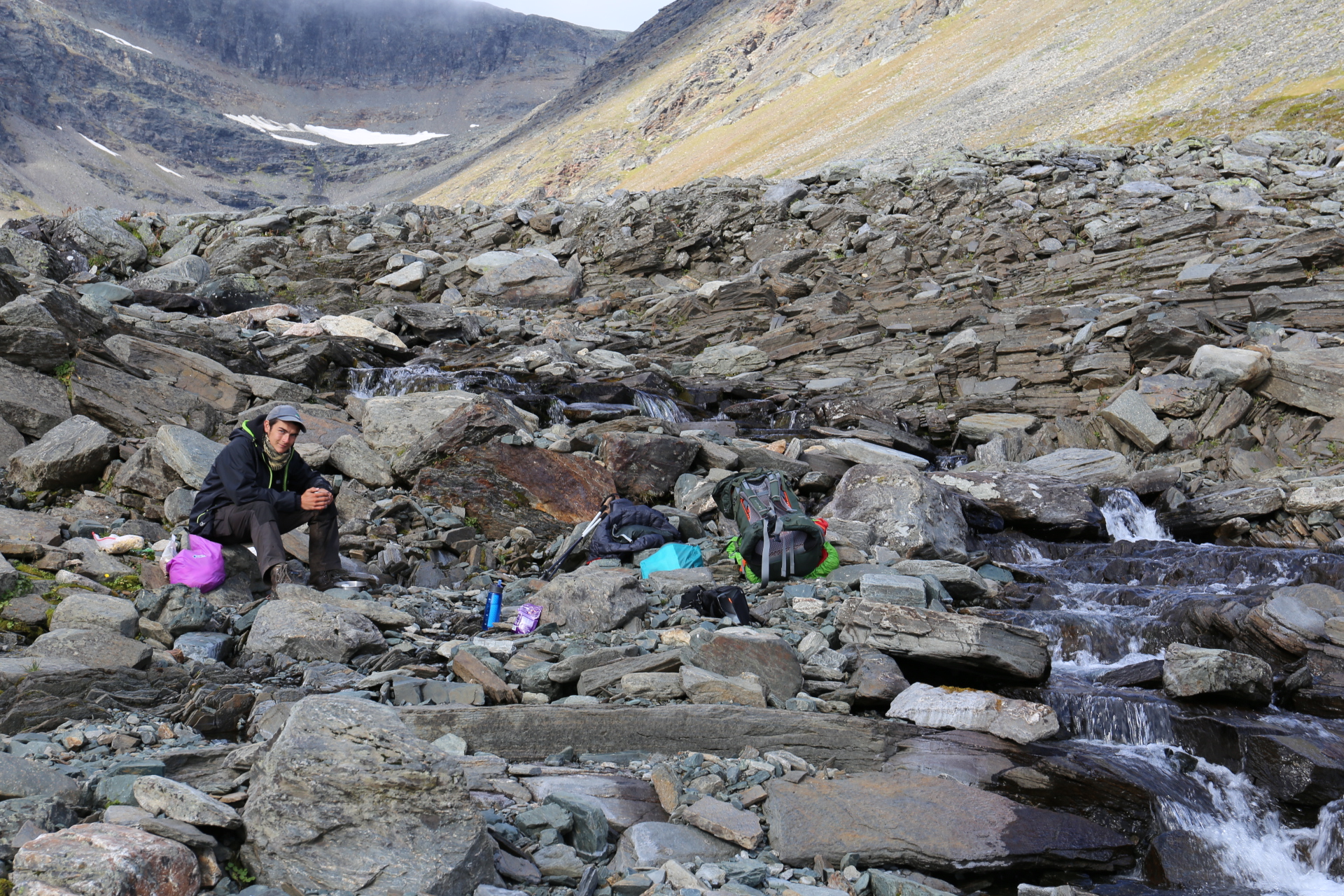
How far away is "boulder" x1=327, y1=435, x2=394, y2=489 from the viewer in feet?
37.6

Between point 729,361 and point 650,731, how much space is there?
17.4 metres

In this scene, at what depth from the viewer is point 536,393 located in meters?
16.9

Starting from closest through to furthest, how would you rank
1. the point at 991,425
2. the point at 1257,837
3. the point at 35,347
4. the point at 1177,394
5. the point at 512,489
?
the point at 1257,837
the point at 35,347
the point at 512,489
the point at 1177,394
the point at 991,425

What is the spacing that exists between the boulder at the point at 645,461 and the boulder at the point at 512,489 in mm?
426

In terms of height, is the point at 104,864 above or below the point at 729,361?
above

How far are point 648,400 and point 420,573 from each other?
29.0 feet

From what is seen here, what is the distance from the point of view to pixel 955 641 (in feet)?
23.6

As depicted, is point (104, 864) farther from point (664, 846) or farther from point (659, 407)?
point (659, 407)

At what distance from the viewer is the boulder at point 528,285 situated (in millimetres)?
28344

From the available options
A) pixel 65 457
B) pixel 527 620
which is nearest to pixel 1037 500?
pixel 527 620

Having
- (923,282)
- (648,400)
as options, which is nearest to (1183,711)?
(648,400)

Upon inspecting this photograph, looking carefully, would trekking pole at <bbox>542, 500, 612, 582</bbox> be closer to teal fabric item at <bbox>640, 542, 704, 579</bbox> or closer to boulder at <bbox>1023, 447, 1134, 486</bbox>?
teal fabric item at <bbox>640, 542, 704, 579</bbox>

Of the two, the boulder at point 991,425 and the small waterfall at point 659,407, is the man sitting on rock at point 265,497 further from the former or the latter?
the boulder at point 991,425

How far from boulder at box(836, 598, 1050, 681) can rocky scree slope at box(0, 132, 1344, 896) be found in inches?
1.3
